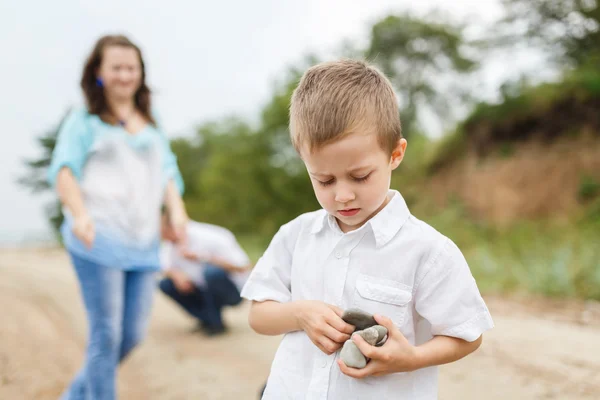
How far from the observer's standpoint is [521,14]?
13359mm

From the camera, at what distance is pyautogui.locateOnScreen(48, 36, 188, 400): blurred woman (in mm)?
2799

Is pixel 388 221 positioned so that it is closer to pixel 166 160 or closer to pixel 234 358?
pixel 166 160

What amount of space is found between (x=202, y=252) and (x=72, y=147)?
303cm

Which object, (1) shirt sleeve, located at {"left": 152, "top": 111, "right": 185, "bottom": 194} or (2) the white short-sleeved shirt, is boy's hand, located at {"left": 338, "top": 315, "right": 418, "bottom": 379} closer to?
(2) the white short-sleeved shirt

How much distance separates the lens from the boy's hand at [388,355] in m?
1.45

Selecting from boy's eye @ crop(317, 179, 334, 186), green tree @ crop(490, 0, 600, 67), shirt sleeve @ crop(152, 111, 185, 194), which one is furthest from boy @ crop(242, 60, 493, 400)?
green tree @ crop(490, 0, 600, 67)

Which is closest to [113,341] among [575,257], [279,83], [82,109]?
[82,109]

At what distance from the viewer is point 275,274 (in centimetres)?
179

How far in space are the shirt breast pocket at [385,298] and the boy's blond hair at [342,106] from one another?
1.18ft

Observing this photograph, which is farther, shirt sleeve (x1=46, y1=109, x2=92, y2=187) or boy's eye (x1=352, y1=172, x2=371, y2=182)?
shirt sleeve (x1=46, y1=109, x2=92, y2=187)

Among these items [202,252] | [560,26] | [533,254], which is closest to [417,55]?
[560,26]

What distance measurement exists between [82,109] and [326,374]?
2.00m

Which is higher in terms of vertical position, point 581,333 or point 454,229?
point 581,333

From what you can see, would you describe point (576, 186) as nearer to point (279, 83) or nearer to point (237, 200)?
point (279, 83)
